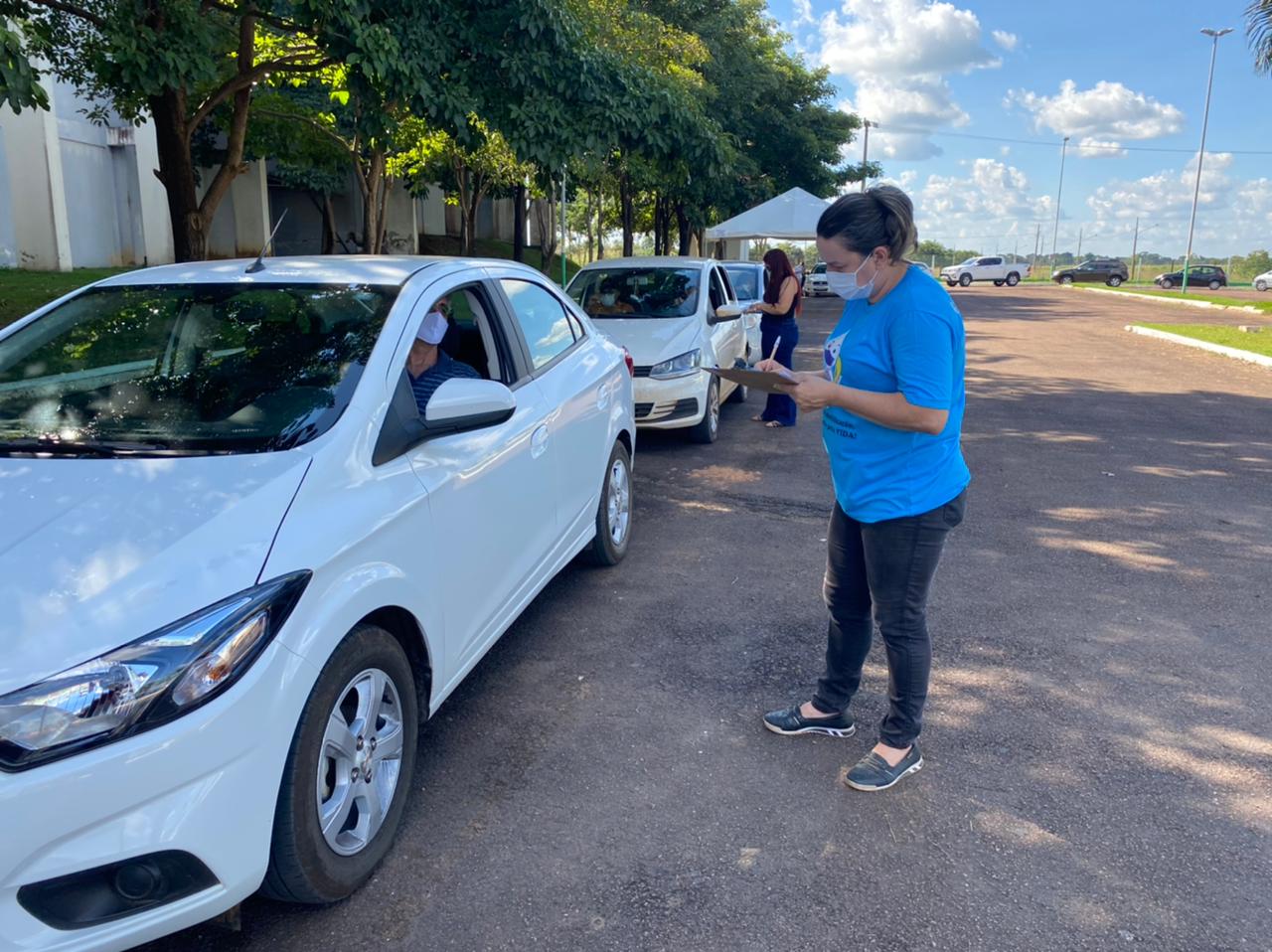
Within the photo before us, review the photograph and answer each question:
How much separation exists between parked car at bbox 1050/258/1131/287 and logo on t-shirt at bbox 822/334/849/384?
59.4 meters

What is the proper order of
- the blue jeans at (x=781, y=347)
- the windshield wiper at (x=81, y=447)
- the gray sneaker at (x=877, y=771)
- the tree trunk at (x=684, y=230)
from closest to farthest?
the windshield wiper at (x=81, y=447)
the gray sneaker at (x=877, y=771)
the blue jeans at (x=781, y=347)
the tree trunk at (x=684, y=230)

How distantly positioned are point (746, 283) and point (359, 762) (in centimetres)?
1230

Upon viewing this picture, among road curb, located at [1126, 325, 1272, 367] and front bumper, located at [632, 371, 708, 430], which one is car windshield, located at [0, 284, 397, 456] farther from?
road curb, located at [1126, 325, 1272, 367]

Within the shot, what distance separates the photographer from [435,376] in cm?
359

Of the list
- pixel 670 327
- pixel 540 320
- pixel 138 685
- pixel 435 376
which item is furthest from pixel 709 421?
pixel 138 685

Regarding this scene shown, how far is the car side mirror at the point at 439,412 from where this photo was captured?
2854 millimetres

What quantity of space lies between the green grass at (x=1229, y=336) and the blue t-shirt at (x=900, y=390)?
49.8 ft

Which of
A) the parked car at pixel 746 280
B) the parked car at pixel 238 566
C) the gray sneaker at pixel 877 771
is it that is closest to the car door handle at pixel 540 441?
the parked car at pixel 238 566

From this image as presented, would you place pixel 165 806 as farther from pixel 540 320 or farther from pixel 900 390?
pixel 540 320

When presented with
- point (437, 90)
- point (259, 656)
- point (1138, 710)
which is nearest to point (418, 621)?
point (259, 656)

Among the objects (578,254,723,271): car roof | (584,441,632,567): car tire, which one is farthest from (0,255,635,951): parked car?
(578,254,723,271): car roof

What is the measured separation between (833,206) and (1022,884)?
6.72 ft

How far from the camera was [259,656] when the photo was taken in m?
2.12

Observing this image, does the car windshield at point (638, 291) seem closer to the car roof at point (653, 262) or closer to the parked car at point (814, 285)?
the car roof at point (653, 262)
